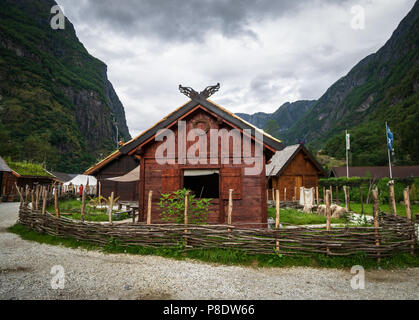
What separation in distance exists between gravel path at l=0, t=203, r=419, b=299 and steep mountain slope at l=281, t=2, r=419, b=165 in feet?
232

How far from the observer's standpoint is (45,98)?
3602 inches

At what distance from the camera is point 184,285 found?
4.67 meters

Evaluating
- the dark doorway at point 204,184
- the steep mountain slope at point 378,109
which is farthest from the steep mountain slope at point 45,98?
the steep mountain slope at point 378,109

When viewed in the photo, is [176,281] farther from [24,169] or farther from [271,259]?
[24,169]

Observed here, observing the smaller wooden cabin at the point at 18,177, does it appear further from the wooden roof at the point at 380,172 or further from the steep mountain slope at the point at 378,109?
the steep mountain slope at the point at 378,109

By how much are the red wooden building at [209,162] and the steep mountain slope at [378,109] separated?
68.8m

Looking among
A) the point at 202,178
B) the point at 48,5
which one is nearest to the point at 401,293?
the point at 202,178

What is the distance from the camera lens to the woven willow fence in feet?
20.2

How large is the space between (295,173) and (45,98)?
102703 millimetres

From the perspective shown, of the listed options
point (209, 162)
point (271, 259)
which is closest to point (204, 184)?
point (209, 162)

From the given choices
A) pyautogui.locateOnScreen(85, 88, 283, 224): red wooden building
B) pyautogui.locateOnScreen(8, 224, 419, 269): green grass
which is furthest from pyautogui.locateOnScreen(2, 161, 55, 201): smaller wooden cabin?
pyautogui.locateOnScreen(8, 224, 419, 269): green grass

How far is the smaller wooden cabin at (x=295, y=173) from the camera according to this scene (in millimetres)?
20953

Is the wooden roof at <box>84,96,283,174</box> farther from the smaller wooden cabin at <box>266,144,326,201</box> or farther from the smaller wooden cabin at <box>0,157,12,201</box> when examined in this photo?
the smaller wooden cabin at <box>0,157,12,201</box>
